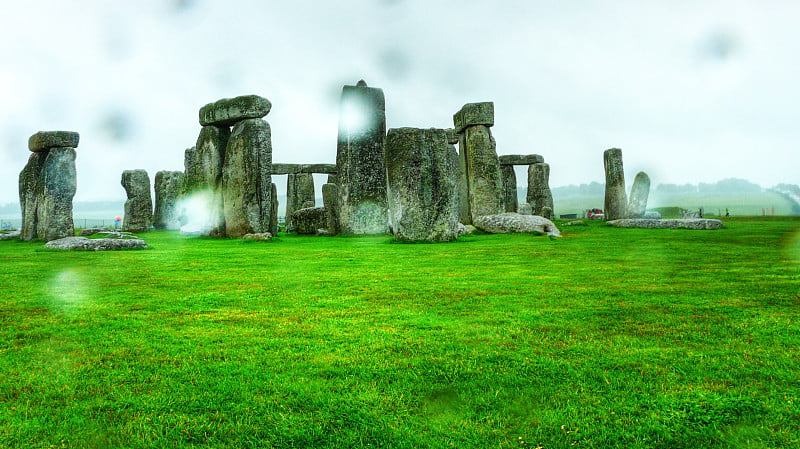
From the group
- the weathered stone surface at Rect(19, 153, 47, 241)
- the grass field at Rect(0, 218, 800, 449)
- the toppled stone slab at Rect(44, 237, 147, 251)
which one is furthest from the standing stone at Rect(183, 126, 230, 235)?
the grass field at Rect(0, 218, 800, 449)

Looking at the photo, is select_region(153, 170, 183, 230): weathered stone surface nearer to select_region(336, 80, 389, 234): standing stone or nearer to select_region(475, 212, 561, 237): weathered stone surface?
select_region(336, 80, 389, 234): standing stone

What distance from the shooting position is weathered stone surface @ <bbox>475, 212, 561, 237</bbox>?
11766mm

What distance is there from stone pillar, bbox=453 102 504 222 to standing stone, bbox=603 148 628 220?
242 inches

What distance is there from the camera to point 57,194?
38.6 ft

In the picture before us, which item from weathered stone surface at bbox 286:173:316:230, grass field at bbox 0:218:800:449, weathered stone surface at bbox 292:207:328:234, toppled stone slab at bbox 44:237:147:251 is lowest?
grass field at bbox 0:218:800:449

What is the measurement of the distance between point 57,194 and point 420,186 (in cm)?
858

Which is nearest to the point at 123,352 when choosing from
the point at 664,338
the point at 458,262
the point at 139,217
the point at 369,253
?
the point at 664,338

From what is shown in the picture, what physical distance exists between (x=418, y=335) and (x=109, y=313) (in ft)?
7.28

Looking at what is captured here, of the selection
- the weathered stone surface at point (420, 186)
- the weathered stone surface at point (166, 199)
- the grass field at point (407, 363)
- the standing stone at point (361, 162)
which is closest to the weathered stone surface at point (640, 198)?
the standing stone at point (361, 162)

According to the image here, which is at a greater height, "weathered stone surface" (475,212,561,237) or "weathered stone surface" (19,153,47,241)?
"weathered stone surface" (19,153,47,241)

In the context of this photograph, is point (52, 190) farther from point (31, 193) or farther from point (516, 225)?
point (516, 225)

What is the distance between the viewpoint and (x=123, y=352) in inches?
101

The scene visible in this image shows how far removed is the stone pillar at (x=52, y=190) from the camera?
11.7 m

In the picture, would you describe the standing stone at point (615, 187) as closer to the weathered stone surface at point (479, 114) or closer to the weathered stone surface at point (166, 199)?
the weathered stone surface at point (479, 114)
